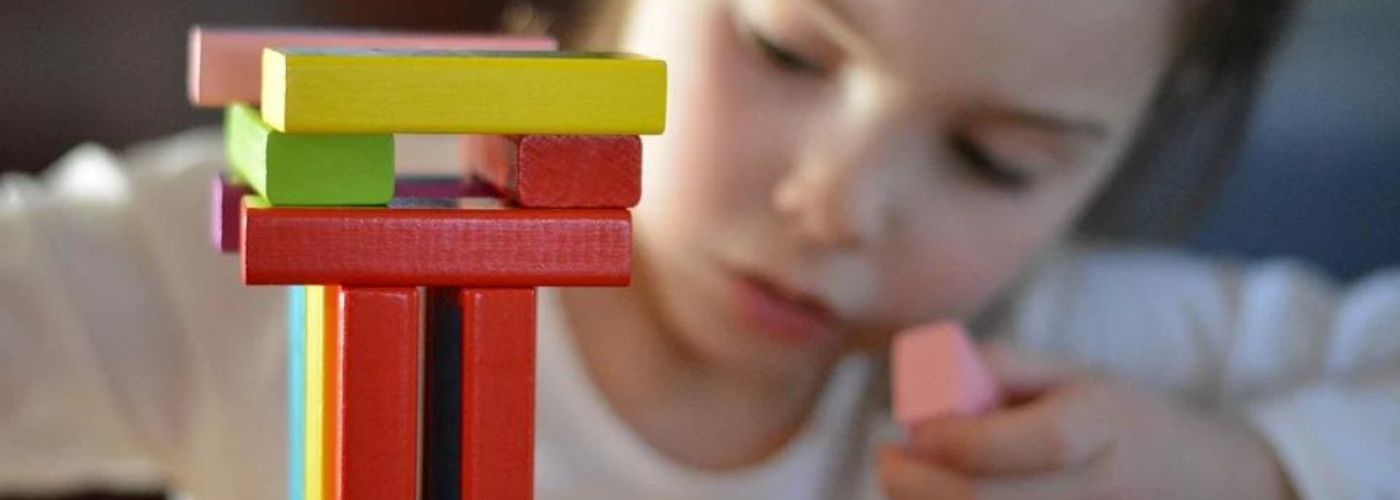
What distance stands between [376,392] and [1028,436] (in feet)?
0.95

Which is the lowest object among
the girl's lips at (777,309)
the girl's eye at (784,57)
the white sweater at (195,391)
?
the white sweater at (195,391)

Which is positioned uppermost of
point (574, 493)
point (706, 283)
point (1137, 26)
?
point (1137, 26)

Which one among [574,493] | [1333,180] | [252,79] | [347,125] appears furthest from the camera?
[1333,180]

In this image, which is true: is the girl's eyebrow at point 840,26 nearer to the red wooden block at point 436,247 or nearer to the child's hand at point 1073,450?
the child's hand at point 1073,450

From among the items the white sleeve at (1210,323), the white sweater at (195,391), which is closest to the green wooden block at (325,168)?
the white sweater at (195,391)

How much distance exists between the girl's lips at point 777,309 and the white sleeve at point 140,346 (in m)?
0.22

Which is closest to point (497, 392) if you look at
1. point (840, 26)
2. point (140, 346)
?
point (840, 26)

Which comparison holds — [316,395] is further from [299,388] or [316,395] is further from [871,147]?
[871,147]

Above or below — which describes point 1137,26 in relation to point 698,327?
above

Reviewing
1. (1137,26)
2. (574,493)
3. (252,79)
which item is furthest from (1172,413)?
(252,79)

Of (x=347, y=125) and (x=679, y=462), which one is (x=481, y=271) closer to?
(x=347, y=125)

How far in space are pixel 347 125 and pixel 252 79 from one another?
13cm

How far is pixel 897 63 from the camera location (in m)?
0.58

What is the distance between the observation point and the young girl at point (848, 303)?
0.59 meters
